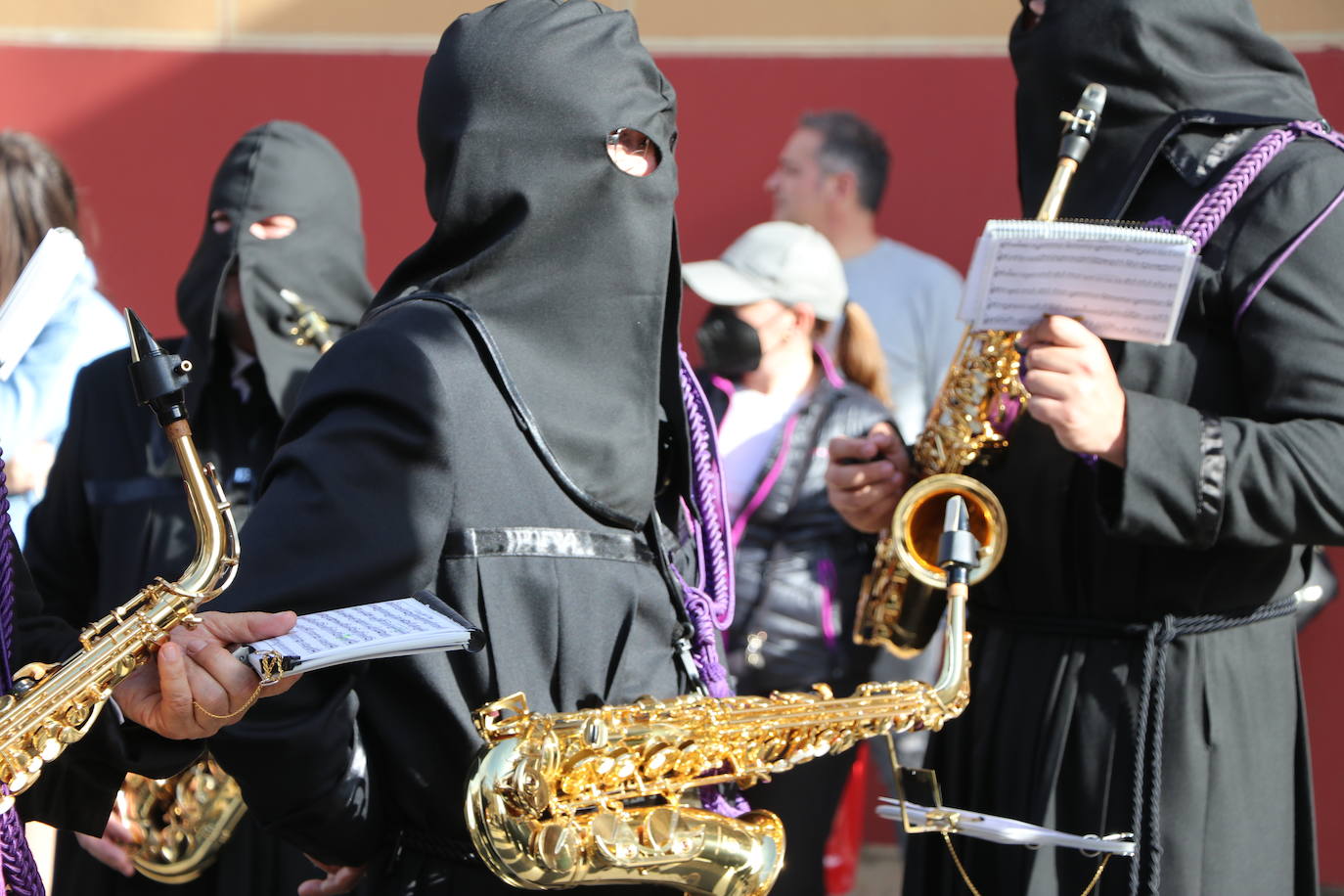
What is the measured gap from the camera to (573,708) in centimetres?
246

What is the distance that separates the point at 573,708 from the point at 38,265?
3.48 feet

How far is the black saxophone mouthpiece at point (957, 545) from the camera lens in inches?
107

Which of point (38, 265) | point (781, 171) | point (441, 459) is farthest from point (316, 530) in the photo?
point (781, 171)

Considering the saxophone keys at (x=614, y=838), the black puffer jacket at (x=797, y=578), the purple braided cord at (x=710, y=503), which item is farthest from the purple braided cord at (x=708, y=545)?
the black puffer jacket at (x=797, y=578)

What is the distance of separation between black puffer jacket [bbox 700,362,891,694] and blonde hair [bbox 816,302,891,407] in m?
0.49

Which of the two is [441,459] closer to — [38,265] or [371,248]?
[38,265]

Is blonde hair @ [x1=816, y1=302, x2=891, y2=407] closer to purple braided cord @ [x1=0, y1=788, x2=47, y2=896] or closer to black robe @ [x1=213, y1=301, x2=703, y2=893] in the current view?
black robe @ [x1=213, y1=301, x2=703, y2=893]

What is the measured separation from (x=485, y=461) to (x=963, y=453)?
1.17 metres

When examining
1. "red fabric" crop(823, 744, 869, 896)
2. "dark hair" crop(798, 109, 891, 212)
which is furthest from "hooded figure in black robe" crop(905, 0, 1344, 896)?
"dark hair" crop(798, 109, 891, 212)

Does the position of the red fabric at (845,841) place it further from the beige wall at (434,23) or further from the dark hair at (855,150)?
the beige wall at (434,23)

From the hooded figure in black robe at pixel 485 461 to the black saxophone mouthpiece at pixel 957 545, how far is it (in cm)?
49

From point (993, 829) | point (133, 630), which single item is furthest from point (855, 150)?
point (133, 630)

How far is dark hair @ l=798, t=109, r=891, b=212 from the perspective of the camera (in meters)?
6.22

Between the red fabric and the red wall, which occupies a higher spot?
the red wall
